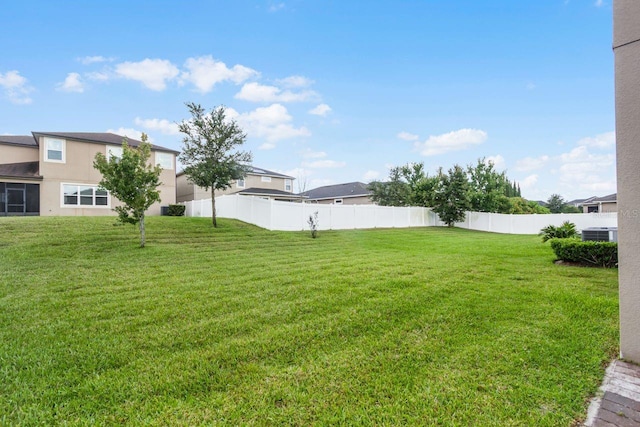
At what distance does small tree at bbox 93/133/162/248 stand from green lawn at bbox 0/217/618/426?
3.11 meters

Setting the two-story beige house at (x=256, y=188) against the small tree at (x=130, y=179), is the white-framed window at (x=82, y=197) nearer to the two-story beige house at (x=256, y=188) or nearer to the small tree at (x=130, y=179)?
the two-story beige house at (x=256, y=188)

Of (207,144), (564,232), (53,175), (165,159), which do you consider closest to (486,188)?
(564,232)

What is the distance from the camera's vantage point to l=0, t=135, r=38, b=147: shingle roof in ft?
65.2

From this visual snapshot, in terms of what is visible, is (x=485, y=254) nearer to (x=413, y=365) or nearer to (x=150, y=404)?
(x=413, y=365)

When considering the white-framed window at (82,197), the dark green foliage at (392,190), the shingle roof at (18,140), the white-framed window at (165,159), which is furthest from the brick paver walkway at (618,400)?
the shingle roof at (18,140)

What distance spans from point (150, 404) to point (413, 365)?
7.19 feet

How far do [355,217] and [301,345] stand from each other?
17032 millimetres

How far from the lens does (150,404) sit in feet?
7.33

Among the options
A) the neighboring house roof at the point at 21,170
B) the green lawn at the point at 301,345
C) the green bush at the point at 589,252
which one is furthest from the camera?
the neighboring house roof at the point at 21,170

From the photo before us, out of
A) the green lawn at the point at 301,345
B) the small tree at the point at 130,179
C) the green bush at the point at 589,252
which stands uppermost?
the small tree at the point at 130,179

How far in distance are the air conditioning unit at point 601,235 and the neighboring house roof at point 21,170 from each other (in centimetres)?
2597

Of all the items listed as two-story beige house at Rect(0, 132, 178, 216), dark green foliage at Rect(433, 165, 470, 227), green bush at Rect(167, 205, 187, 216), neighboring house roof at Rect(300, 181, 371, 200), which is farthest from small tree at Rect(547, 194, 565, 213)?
two-story beige house at Rect(0, 132, 178, 216)

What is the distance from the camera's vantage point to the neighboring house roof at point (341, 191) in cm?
3444

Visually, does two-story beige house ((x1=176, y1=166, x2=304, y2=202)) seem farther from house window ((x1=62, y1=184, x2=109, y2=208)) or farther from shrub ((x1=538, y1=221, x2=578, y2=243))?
shrub ((x1=538, y1=221, x2=578, y2=243))
